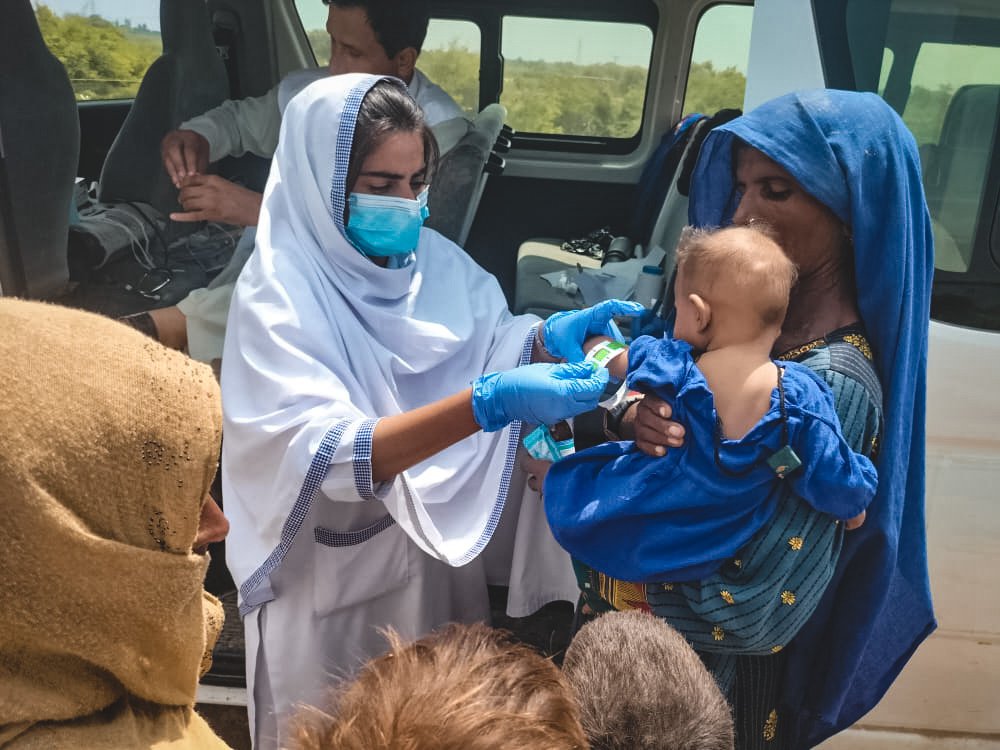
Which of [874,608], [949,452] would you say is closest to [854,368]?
[874,608]

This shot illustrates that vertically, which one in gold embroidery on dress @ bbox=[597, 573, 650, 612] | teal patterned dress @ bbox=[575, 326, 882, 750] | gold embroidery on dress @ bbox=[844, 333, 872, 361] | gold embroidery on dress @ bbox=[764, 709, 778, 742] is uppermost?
gold embroidery on dress @ bbox=[844, 333, 872, 361]

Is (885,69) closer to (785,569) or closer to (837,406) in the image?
(837,406)

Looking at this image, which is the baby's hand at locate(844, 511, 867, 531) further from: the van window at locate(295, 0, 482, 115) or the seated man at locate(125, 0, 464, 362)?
the van window at locate(295, 0, 482, 115)

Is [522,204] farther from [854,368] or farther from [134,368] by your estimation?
[134,368]

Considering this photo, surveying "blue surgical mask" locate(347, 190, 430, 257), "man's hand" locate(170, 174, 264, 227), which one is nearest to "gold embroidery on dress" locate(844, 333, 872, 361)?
"blue surgical mask" locate(347, 190, 430, 257)

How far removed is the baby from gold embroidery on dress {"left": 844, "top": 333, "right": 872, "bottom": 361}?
122 millimetres

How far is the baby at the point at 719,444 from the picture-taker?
1250mm

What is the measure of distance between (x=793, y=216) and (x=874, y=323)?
226mm

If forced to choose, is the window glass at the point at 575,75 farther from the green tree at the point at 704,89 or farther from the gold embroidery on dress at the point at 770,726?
the gold embroidery on dress at the point at 770,726

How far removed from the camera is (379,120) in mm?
1796

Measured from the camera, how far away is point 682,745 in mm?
859

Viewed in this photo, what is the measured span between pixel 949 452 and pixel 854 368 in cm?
68

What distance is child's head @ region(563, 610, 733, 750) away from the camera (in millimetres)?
862

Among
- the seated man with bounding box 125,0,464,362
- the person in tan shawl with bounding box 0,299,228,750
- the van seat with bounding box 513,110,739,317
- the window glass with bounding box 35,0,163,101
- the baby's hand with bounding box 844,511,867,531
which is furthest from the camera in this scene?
the van seat with bounding box 513,110,739,317
